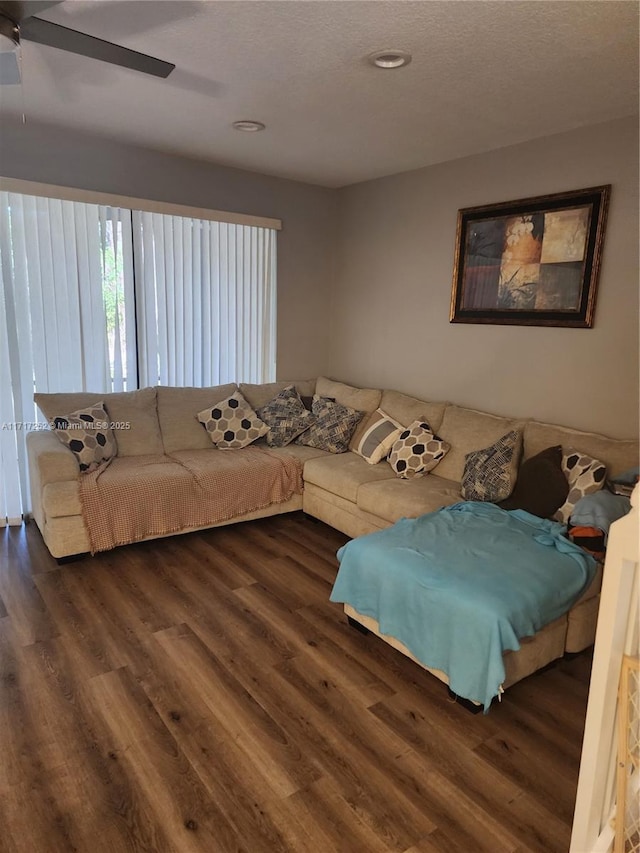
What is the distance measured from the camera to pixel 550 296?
3406 millimetres

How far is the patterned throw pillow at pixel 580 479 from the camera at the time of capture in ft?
9.43

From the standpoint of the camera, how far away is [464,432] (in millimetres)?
3742

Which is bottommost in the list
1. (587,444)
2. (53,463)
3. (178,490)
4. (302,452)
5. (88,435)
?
(178,490)

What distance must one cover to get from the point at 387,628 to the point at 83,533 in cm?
193

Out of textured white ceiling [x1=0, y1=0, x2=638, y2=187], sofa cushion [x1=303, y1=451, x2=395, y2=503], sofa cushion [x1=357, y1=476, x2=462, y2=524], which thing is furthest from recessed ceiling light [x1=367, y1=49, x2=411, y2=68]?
sofa cushion [x1=303, y1=451, x2=395, y2=503]

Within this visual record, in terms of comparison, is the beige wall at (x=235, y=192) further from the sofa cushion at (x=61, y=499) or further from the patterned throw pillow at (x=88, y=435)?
the sofa cushion at (x=61, y=499)

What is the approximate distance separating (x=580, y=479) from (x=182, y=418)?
2.73 m

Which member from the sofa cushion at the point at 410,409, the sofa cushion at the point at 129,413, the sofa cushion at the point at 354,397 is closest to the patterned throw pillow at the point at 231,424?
the sofa cushion at the point at 129,413

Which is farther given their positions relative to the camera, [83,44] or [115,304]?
[115,304]

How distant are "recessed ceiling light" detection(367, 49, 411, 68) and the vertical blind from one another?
2.31 metres

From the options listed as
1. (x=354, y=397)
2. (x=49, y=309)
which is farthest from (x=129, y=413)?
(x=354, y=397)

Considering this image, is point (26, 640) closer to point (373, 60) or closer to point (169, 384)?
point (169, 384)

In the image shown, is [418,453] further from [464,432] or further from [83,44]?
[83,44]

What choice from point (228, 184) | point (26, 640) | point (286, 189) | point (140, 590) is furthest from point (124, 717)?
point (286, 189)
